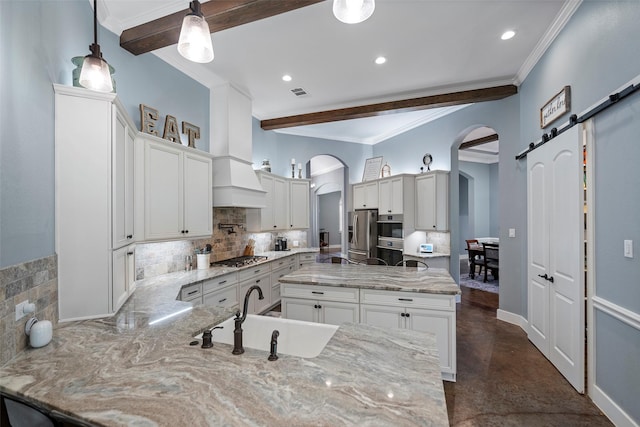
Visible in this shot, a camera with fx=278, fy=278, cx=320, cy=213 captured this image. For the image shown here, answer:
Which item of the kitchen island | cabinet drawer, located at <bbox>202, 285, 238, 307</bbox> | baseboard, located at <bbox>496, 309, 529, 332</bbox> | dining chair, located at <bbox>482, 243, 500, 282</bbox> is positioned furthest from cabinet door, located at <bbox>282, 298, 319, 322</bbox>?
dining chair, located at <bbox>482, 243, 500, 282</bbox>

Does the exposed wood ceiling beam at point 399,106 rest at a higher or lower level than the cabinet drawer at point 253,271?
higher

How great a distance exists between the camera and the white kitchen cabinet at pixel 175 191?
8.86 feet

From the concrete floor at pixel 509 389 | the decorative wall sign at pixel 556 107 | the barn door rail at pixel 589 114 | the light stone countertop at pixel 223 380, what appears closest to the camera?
the light stone countertop at pixel 223 380

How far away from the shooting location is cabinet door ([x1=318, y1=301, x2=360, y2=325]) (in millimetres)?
2613

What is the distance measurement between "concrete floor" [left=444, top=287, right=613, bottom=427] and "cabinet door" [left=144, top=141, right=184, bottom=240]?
3010mm

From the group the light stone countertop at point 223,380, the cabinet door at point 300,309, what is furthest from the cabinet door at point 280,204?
the light stone countertop at point 223,380

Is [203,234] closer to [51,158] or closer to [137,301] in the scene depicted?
[137,301]

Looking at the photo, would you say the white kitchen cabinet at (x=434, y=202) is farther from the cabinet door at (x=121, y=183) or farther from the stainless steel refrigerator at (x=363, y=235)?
the cabinet door at (x=121, y=183)

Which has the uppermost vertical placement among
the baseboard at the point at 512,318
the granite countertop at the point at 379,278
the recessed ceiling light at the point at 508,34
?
the recessed ceiling light at the point at 508,34

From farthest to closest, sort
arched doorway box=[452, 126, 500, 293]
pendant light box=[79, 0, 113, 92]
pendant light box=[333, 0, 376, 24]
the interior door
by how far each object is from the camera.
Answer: arched doorway box=[452, 126, 500, 293] < the interior door < pendant light box=[79, 0, 113, 92] < pendant light box=[333, 0, 376, 24]

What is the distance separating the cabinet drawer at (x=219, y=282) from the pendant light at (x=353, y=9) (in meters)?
2.79

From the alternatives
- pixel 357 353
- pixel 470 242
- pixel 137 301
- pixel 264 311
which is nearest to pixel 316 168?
pixel 470 242

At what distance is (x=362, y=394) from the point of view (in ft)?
3.25

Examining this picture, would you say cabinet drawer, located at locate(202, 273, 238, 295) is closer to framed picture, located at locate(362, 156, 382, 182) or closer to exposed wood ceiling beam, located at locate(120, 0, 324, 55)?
exposed wood ceiling beam, located at locate(120, 0, 324, 55)
